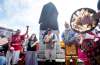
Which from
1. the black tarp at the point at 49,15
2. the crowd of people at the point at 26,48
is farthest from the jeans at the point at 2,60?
the black tarp at the point at 49,15

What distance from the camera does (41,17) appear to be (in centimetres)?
1524

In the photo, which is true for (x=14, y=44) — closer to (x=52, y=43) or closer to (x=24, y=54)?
(x=24, y=54)

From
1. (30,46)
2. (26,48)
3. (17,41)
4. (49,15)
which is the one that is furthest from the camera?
(49,15)

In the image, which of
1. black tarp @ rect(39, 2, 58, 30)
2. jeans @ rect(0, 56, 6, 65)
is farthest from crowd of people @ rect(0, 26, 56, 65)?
black tarp @ rect(39, 2, 58, 30)

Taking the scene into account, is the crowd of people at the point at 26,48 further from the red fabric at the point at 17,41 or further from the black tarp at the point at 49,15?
the black tarp at the point at 49,15

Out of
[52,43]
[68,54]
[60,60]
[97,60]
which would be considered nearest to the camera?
[97,60]

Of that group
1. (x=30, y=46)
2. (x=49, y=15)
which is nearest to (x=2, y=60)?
(x=30, y=46)

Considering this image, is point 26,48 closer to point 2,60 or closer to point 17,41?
point 17,41

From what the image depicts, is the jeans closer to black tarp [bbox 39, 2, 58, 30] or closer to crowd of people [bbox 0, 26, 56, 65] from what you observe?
crowd of people [bbox 0, 26, 56, 65]

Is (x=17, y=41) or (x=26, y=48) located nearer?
(x=26, y=48)

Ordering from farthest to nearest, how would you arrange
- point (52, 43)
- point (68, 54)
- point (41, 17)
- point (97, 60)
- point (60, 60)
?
point (41, 17)
point (60, 60)
point (52, 43)
point (68, 54)
point (97, 60)

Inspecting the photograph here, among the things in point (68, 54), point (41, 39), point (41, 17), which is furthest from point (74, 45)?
point (41, 17)

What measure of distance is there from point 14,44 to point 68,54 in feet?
9.47

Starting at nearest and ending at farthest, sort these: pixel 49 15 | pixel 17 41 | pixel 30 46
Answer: pixel 30 46 < pixel 17 41 < pixel 49 15
